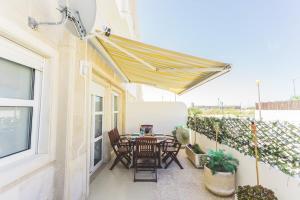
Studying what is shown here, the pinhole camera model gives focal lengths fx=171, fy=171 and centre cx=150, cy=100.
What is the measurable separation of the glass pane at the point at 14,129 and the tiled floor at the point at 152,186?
8.96ft

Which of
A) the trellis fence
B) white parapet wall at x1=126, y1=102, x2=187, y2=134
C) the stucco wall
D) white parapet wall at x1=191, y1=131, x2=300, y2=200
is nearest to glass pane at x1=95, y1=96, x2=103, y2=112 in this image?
the trellis fence

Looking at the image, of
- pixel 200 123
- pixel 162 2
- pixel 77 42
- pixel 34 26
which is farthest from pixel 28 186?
pixel 162 2

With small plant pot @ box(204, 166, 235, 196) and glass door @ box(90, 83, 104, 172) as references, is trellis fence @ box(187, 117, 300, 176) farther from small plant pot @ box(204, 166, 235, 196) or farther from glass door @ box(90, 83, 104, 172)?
glass door @ box(90, 83, 104, 172)

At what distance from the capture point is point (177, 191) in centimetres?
498

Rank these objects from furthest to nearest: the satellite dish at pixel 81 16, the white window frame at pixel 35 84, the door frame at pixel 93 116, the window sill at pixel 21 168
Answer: the door frame at pixel 93 116, the satellite dish at pixel 81 16, the white window frame at pixel 35 84, the window sill at pixel 21 168

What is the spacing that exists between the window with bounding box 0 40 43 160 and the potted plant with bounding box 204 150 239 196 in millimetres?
4368

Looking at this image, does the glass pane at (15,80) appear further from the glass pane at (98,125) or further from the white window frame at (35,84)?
the glass pane at (98,125)

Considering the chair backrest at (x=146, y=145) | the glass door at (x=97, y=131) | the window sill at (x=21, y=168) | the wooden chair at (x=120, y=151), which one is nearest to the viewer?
the window sill at (x=21, y=168)

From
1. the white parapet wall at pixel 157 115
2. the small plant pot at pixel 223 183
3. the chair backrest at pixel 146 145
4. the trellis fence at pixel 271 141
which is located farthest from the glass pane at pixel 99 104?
the white parapet wall at pixel 157 115

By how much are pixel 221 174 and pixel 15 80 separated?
503 cm

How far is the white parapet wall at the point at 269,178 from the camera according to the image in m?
3.16

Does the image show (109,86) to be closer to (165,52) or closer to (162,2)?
(165,52)

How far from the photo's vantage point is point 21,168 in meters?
2.35

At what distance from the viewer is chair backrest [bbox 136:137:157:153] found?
241 inches
